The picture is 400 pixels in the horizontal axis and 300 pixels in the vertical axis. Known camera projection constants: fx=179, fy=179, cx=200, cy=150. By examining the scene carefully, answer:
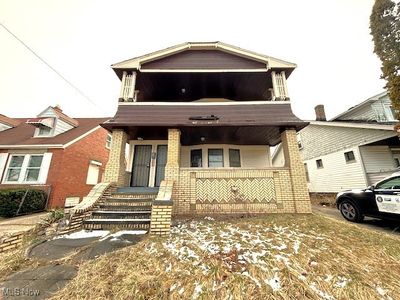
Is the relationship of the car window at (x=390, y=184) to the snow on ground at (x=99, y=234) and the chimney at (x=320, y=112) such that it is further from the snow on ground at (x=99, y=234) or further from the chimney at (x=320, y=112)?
the chimney at (x=320, y=112)

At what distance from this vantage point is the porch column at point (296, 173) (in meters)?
7.31

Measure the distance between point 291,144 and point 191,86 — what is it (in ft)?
20.9

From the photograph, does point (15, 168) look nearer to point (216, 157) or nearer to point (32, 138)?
point (32, 138)

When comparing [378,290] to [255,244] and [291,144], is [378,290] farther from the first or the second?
[291,144]

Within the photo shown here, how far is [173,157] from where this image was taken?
7.94 m

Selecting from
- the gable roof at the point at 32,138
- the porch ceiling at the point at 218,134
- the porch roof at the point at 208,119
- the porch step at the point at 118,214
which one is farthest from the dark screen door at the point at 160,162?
the gable roof at the point at 32,138

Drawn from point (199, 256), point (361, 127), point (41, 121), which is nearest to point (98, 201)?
point (199, 256)

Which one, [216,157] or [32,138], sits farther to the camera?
[32,138]

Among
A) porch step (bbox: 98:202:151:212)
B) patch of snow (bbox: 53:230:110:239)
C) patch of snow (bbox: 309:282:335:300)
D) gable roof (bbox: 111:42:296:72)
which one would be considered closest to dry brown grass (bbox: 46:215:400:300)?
patch of snow (bbox: 309:282:335:300)

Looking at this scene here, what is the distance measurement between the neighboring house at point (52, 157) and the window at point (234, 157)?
10.6m

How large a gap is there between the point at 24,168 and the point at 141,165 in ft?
27.0

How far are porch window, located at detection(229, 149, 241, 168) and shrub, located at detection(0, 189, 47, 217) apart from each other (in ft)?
36.7

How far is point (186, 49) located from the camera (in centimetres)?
1028

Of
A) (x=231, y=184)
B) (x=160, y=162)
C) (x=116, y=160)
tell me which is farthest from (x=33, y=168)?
(x=231, y=184)
